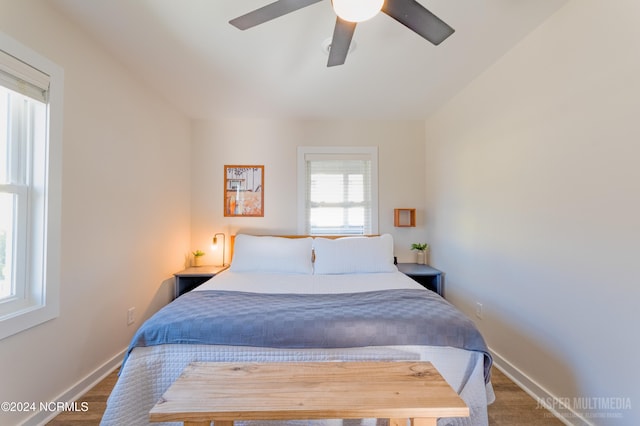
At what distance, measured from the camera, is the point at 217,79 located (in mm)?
2299

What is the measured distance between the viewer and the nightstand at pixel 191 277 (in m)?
2.70

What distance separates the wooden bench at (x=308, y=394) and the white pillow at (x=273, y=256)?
1367 mm

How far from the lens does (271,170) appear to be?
3.22 m

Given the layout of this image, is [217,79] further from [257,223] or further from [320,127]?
[257,223]

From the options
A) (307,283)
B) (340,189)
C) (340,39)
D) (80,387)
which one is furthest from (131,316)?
(340,39)

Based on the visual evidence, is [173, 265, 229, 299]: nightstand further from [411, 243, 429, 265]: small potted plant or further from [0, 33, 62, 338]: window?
[411, 243, 429, 265]: small potted plant

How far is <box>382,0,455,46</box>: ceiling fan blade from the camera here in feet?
3.91

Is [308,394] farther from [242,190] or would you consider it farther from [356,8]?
[242,190]

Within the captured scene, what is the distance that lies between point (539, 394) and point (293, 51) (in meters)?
2.83

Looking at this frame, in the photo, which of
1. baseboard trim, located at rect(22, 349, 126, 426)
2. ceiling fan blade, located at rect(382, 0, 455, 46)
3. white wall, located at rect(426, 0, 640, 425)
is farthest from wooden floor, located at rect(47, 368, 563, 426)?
ceiling fan blade, located at rect(382, 0, 455, 46)

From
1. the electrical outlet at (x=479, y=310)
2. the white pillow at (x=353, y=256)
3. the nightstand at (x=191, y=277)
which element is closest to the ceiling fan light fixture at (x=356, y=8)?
the white pillow at (x=353, y=256)

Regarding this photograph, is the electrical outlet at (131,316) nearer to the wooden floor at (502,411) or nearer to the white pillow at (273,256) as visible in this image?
the wooden floor at (502,411)

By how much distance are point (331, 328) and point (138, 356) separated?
0.95m

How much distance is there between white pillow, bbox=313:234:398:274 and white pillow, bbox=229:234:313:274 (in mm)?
114
